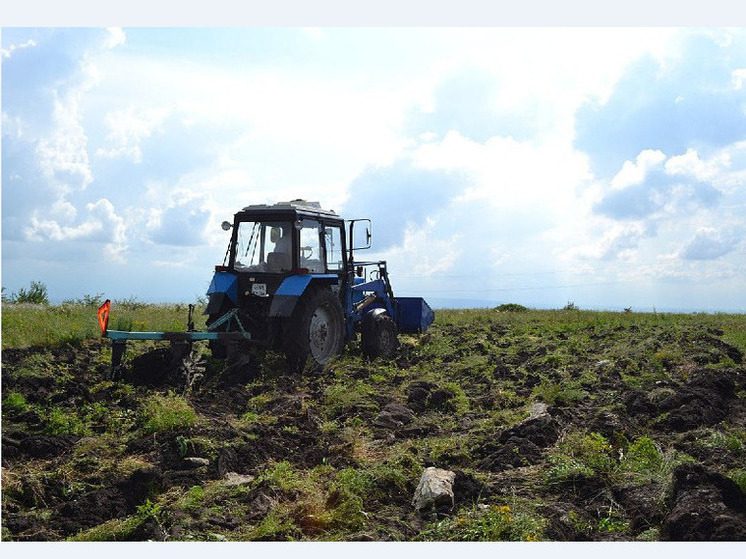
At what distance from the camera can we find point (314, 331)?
10.5 m

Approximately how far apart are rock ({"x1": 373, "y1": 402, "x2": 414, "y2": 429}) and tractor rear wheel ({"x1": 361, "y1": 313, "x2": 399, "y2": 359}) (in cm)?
388

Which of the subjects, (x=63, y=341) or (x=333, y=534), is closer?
(x=333, y=534)

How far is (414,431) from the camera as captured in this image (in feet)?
22.6

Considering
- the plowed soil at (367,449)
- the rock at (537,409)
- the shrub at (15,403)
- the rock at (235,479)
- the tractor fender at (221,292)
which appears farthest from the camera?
the tractor fender at (221,292)

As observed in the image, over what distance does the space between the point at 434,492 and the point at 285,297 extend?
17.9ft

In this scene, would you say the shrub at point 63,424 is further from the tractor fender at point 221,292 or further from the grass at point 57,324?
the grass at point 57,324

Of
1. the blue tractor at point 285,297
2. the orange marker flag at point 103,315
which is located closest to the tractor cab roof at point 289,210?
the blue tractor at point 285,297

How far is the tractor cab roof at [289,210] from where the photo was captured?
410 inches

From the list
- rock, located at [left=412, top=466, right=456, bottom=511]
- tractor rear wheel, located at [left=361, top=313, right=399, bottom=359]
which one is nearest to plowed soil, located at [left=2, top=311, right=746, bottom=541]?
rock, located at [left=412, top=466, right=456, bottom=511]

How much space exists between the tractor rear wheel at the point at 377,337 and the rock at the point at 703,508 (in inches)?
289

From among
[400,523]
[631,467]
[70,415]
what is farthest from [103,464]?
[631,467]

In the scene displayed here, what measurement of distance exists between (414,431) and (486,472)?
55.5 inches

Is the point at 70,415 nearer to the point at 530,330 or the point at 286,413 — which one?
the point at 286,413

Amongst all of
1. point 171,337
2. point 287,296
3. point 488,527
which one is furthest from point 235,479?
point 287,296
